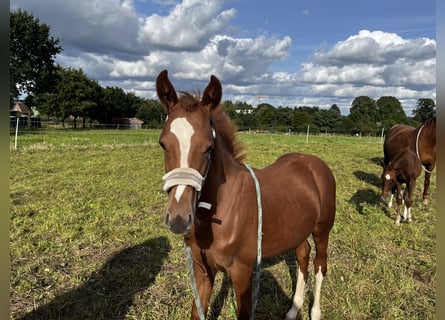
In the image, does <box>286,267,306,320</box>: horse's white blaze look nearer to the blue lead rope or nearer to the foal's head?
the blue lead rope

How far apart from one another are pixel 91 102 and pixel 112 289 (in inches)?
2195

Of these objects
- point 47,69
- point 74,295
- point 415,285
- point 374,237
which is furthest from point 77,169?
point 47,69

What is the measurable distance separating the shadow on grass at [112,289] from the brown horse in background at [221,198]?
1.25 metres

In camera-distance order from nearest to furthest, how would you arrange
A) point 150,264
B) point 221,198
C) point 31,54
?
point 221,198, point 150,264, point 31,54

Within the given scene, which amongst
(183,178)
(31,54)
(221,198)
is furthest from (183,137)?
(31,54)

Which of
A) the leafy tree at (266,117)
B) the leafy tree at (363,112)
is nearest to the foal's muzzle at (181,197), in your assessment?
the leafy tree at (266,117)

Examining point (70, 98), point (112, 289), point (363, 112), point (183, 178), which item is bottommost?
point (112, 289)

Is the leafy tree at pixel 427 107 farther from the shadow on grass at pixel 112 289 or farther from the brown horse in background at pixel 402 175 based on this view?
→ the shadow on grass at pixel 112 289

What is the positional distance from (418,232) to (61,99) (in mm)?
57194

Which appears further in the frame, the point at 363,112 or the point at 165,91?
the point at 363,112

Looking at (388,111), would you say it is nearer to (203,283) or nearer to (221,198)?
(203,283)

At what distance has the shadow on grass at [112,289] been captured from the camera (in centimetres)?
341

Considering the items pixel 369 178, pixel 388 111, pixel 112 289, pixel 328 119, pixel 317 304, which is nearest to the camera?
pixel 317 304

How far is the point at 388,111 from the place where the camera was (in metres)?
79.6
